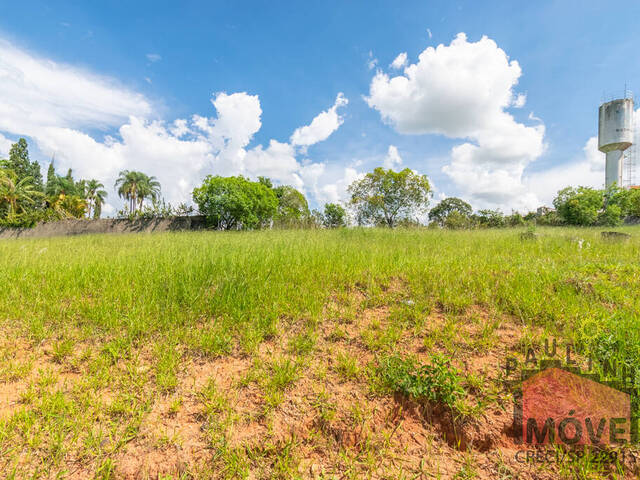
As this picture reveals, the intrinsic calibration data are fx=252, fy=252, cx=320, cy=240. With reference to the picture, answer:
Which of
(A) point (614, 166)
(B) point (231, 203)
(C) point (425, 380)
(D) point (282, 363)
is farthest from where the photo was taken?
(A) point (614, 166)

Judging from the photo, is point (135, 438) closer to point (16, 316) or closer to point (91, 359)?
point (91, 359)

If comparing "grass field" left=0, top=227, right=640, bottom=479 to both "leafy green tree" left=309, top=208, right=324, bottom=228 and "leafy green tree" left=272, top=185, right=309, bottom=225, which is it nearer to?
"leafy green tree" left=309, top=208, right=324, bottom=228

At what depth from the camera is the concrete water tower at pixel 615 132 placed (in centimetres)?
3819

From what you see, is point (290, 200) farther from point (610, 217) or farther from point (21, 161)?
point (21, 161)

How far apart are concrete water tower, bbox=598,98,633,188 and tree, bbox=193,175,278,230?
51.6 metres

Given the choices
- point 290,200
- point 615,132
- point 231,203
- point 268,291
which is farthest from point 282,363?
point 615,132

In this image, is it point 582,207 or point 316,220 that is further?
point 582,207

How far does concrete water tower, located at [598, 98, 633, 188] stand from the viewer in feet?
125

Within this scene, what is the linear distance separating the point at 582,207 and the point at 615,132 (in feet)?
114

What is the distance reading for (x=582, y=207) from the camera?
19.1 metres

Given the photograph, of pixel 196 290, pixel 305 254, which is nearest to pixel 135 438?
pixel 196 290

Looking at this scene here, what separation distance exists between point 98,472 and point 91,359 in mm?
1123

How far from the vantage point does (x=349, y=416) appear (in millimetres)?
1729

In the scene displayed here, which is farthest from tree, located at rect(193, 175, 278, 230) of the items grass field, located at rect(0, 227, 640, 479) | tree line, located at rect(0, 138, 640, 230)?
grass field, located at rect(0, 227, 640, 479)
